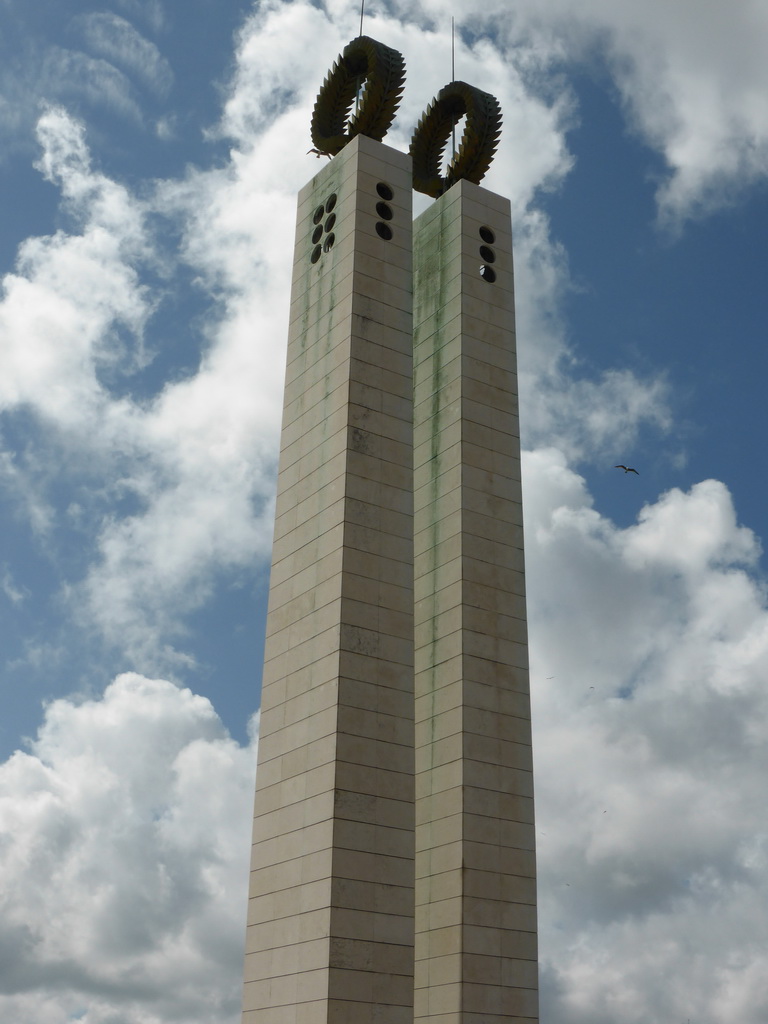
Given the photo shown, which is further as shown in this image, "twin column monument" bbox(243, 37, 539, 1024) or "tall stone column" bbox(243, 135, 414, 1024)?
"twin column monument" bbox(243, 37, 539, 1024)

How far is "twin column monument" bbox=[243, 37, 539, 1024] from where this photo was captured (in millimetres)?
36344

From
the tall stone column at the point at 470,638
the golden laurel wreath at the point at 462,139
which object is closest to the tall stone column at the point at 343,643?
the tall stone column at the point at 470,638

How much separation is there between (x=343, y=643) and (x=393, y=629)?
2.02m

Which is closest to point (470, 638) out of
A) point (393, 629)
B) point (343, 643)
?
point (393, 629)

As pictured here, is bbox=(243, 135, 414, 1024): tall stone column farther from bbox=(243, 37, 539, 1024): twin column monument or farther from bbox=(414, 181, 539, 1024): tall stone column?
bbox=(414, 181, 539, 1024): tall stone column

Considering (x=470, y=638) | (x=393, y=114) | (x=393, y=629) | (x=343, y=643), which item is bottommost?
(x=343, y=643)

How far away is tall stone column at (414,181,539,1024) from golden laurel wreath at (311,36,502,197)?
2991 mm

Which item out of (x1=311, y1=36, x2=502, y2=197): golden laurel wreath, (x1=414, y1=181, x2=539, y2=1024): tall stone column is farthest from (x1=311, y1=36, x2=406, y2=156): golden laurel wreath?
(x1=414, y1=181, x2=539, y2=1024): tall stone column

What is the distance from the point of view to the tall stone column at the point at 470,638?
37.6 metres

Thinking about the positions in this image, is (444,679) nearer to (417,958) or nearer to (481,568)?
(481,568)

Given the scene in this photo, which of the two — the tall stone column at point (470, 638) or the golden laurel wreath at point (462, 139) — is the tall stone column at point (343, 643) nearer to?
the tall stone column at point (470, 638)

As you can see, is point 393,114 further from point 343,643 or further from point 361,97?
point 343,643

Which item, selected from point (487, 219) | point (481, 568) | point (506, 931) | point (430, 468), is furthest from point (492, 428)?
point (506, 931)

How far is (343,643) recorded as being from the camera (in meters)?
38.2
